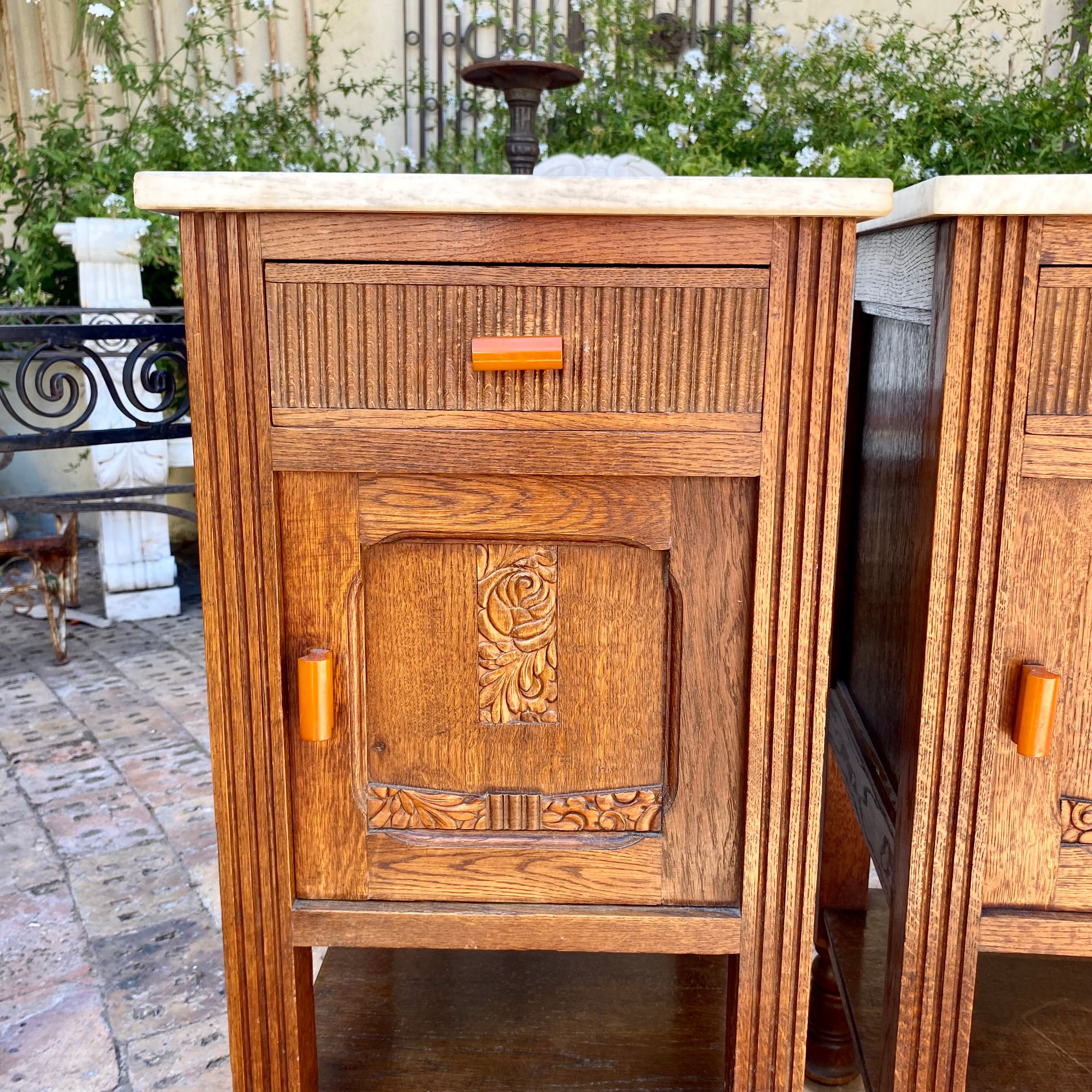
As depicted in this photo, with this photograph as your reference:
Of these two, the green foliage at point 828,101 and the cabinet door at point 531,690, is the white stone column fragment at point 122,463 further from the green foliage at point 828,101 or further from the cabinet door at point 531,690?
the cabinet door at point 531,690

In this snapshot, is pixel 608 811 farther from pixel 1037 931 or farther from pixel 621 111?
pixel 621 111

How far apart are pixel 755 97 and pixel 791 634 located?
85.0 inches

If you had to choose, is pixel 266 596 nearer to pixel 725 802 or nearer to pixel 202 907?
pixel 725 802

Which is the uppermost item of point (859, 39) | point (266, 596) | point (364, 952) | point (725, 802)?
point (859, 39)

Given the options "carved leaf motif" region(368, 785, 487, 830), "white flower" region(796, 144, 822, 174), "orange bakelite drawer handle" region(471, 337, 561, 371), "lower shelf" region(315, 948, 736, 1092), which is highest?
"white flower" region(796, 144, 822, 174)

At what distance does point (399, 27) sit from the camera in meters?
3.57

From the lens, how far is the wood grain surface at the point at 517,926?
1.00 meters

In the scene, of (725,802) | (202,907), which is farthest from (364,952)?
(725,802)

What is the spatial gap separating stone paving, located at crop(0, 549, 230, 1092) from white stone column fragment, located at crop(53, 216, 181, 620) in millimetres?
410

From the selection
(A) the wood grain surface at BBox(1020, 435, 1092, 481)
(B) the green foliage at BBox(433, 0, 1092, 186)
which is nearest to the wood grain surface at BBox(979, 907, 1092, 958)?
(A) the wood grain surface at BBox(1020, 435, 1092, 481)

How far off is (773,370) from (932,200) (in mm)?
188

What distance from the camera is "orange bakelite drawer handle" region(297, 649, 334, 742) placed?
3.09 feet

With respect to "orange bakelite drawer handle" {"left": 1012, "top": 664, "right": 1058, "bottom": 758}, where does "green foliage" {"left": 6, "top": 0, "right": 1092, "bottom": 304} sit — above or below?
above

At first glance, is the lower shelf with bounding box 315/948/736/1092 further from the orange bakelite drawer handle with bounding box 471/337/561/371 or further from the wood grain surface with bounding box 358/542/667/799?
the orange bakelite drawer handle with bounding box 471/337/561/371
